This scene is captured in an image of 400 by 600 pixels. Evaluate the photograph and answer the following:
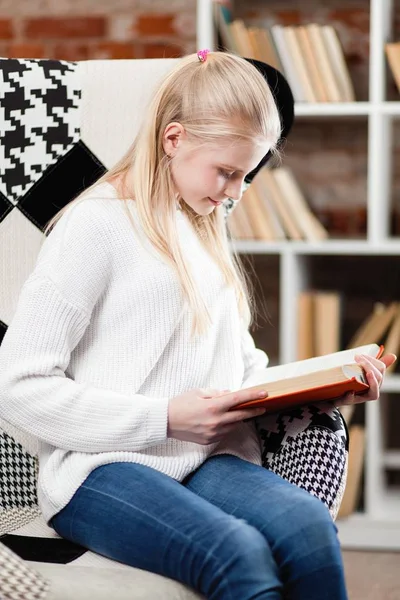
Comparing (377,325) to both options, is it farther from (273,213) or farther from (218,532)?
(218,532)

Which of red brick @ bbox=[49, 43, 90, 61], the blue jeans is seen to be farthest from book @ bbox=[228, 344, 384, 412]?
red brick @ bbox=[49, 43, 90, 61]

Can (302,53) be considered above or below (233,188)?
above

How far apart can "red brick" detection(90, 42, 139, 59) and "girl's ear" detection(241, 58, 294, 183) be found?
108cm

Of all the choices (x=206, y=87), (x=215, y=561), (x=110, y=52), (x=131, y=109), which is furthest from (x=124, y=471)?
(x=110, y=52)

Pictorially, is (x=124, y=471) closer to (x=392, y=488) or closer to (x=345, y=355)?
(x=345, y=355)

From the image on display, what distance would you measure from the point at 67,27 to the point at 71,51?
0.07 meters

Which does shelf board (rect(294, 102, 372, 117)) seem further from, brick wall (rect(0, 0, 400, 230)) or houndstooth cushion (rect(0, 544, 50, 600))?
houndstooth cushion (rect(0, 544, 50, 600))

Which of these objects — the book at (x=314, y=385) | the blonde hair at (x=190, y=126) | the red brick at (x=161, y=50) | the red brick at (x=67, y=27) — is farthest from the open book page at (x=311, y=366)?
the red brick at (x=67, y=27)

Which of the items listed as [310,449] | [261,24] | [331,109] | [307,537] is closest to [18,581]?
[307,537]

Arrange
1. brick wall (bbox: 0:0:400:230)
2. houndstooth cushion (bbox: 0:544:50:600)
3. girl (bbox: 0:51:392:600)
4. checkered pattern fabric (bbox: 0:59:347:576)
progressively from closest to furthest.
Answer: houndstooth cushion (bbox: 0:544:50:600), girl (bbox: 0:51:392:600), checkered pattern fabric (bbox: 0:59:347:576), brick wall (bbox: 0:0:400:230)

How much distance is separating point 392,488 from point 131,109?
1.37 metres

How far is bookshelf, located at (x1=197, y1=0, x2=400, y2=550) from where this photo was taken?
2207mm

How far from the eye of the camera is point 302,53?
2.23 m

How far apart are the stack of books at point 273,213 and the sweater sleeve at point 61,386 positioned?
1078mm
